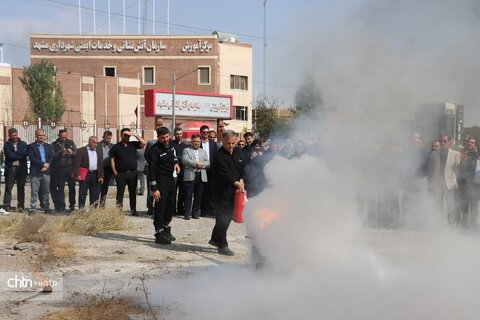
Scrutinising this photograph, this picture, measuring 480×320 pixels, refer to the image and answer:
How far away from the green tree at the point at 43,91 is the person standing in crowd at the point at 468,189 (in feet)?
157

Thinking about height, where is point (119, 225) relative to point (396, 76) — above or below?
below

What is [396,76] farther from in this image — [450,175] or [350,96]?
[450,175]

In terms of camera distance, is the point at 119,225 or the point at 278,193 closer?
the point at 278,193

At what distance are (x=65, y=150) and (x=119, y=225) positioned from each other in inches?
129

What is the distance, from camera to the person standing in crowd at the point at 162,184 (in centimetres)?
981

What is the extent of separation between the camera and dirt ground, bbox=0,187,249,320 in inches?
254

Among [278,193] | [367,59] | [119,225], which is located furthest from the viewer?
[119,225]

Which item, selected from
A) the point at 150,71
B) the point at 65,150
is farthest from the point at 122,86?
the point at 65,150

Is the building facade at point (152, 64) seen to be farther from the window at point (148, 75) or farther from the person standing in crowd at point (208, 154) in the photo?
the person standing in crowd at point (208, 154)

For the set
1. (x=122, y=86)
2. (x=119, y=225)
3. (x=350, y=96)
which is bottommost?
(x=119, y=225)

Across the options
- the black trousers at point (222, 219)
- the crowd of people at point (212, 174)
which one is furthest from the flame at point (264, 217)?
the black trousers at point (222, 219)

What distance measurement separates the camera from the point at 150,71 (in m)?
67.1

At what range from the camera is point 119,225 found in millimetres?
11141

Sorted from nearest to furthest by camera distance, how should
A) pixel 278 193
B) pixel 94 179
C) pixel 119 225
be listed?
pixel 278 193, pixel 119 225, pixel 94 179
